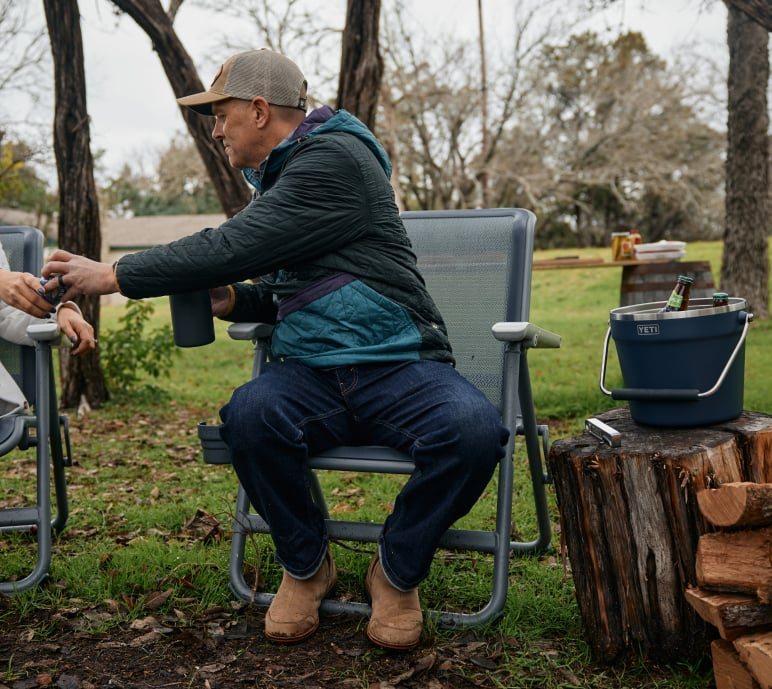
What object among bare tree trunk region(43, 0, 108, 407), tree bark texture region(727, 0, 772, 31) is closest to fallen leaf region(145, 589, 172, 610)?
tree bark texture region(727, 0, 772, 31)

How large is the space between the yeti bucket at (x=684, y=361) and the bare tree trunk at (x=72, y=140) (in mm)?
5084

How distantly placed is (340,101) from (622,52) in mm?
27314

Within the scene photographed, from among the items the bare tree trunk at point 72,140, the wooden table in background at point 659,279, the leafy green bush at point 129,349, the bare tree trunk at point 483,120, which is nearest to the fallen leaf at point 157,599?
the bare tree trunk at point 72,140

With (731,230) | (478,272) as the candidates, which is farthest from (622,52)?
(478,272)

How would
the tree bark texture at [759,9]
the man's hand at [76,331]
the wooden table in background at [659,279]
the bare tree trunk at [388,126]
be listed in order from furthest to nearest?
the bare tree trunk at [388,126] → the wooden table in background at [659,279] → the tree bark texture at [759,9] → the man's hand at [76,331]

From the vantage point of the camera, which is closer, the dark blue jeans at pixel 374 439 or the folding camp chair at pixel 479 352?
the dark blue jeans at pixel 374 439

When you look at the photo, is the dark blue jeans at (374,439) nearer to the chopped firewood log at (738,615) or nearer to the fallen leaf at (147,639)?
the fallen leaf at (147,639)

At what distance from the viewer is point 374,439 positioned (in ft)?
8.95

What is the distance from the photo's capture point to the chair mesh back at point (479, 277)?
322 centimetres

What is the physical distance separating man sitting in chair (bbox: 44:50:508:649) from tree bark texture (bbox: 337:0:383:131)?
12.6ft

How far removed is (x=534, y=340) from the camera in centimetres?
276

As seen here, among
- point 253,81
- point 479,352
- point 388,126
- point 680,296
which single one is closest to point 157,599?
point 479,352

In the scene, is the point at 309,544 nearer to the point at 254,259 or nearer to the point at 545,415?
the point at 254,259

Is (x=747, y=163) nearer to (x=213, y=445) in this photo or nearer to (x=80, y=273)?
(x=213, y=445)
